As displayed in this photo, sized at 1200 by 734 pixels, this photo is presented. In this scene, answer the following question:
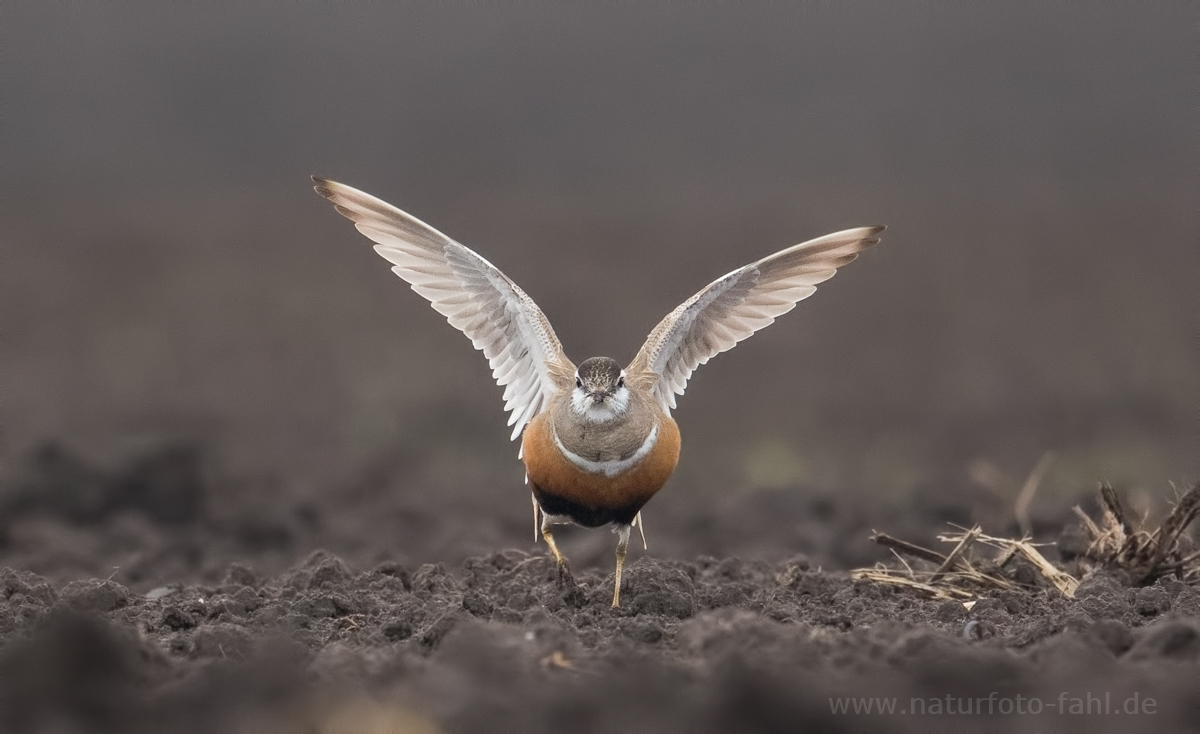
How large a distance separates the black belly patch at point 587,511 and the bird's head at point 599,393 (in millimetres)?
502

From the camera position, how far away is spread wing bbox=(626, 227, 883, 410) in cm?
961

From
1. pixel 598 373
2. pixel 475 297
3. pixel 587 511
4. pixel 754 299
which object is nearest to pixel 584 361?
pixel 598 373

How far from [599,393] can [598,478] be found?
448 millimetres

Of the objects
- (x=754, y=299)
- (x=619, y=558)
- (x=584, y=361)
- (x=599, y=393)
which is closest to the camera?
(x=599, y=393)

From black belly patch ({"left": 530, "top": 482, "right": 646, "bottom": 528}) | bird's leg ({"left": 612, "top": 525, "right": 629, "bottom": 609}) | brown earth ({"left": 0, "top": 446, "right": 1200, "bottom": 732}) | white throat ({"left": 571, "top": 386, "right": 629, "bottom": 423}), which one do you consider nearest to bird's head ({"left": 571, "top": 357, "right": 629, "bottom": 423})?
white throat ({"left": 571, "top": 386, "right": 629, "bottom": 423})

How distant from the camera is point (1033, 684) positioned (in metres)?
5.56

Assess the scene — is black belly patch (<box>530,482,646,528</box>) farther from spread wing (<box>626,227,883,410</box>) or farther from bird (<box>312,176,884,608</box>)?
spread wing (<box>626,227,883,410</box>)

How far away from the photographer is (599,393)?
8.27 meters

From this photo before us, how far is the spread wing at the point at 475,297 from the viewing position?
368 inches

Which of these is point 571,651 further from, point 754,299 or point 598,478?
point 754,299

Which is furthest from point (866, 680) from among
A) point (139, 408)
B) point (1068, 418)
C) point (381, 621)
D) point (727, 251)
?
point (727, 251)

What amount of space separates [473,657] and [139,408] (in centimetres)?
1259

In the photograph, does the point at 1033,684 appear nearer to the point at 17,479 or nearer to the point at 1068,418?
the point at 17,479

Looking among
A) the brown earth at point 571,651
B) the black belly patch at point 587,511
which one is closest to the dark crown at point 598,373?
the black belly patch at point 587,511
